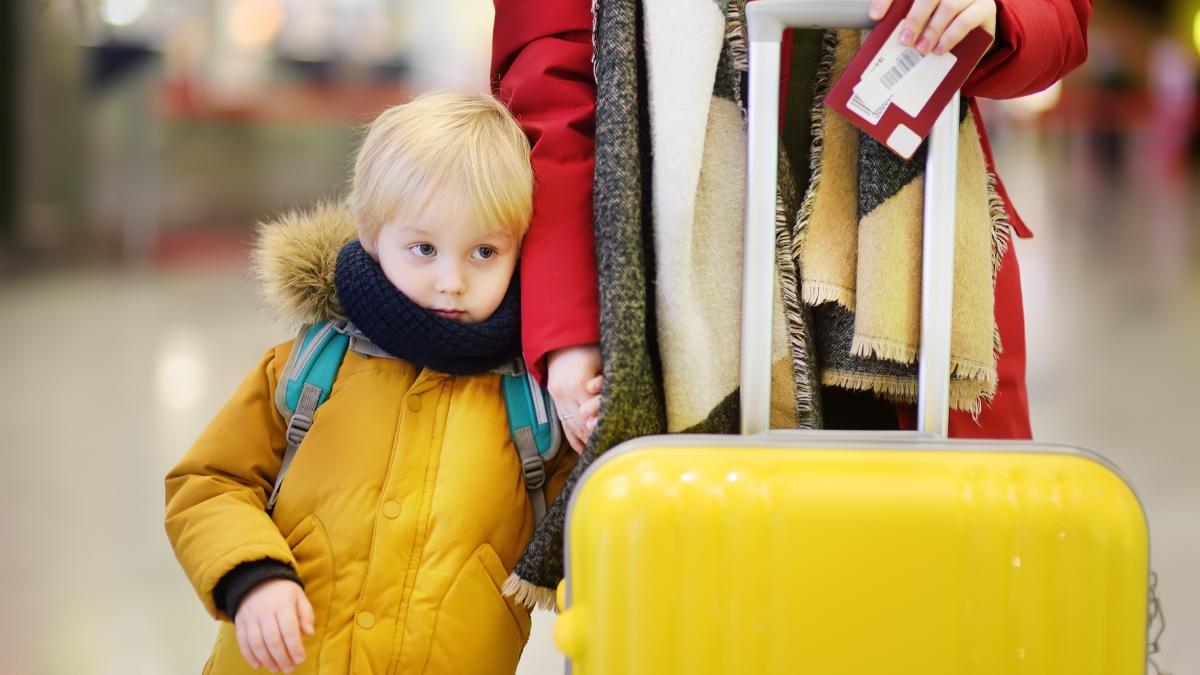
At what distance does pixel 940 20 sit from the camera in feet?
3.25

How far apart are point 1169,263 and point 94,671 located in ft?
20.2

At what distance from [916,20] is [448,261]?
0.51 m

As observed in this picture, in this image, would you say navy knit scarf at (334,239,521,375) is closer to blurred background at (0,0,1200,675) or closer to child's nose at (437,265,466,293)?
child's nose at (437,265,466,293)

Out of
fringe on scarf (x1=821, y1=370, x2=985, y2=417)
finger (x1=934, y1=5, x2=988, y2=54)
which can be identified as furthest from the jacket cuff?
finger (x1=934, y1=5, x2=988, y2=54)

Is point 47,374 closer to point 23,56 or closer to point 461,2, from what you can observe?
point 23,56

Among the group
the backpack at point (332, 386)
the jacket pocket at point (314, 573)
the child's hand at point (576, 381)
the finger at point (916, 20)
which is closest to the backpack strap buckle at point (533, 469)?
the backpack at point (332, 386)

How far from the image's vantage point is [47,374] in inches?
139

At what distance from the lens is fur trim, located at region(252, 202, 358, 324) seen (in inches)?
48.9

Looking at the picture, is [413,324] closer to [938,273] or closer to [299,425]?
[299,425]

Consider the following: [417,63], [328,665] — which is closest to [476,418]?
[328,665]

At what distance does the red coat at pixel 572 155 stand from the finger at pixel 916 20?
0.35 feet

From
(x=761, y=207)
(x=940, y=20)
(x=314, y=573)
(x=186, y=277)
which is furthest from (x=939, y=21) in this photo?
(x=186, y=277)

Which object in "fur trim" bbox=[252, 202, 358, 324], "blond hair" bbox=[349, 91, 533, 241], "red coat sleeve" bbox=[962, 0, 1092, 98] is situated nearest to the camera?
"red coat sleeve" bbox=[962, 0, 1092, 98]

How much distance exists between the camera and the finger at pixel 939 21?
99 centimetres
